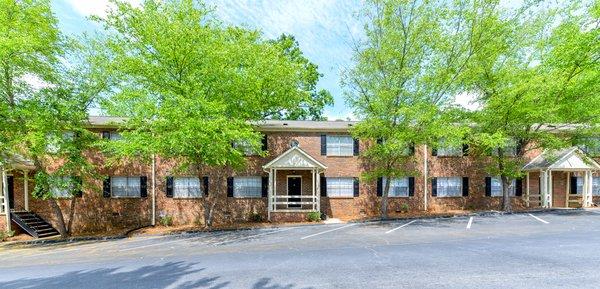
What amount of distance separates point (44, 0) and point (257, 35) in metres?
10.9

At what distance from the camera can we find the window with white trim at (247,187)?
67.1ft

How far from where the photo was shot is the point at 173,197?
20.1m

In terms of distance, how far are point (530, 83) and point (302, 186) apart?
46.7ft

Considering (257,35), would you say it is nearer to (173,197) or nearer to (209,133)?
(209,133)

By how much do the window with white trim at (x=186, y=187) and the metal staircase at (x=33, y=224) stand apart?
7018 millimetres

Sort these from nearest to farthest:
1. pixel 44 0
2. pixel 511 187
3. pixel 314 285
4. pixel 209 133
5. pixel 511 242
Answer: pixel 314 285, pixel 511 242, pixel 209 133, pixel 44 0, pixel 511 187

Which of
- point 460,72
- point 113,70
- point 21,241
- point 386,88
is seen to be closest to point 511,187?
point 460,72

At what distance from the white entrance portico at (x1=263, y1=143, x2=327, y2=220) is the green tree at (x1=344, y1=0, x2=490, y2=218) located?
12.0ft

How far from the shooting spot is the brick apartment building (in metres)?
19.4

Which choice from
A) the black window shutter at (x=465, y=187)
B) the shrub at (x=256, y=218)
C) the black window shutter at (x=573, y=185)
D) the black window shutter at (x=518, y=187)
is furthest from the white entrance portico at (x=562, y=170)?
the shrub at (x=256, y=218)

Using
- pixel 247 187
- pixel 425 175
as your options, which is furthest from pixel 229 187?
pixel 425 175

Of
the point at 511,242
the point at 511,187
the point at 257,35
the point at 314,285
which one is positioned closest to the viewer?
the point at 314,285

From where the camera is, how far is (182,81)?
15336 millimetres

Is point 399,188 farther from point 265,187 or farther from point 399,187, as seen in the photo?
point 265,187
